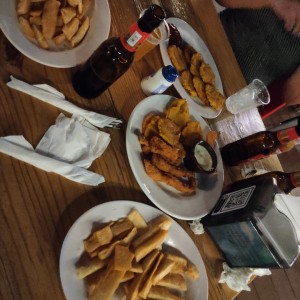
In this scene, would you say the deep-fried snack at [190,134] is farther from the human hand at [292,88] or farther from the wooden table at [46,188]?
the human hand at [292,88]

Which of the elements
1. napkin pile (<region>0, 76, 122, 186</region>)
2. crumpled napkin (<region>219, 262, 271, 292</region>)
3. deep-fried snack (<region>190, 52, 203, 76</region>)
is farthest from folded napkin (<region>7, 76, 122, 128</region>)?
crumpled napkin (<region>219, 262, 271, 292</region>)

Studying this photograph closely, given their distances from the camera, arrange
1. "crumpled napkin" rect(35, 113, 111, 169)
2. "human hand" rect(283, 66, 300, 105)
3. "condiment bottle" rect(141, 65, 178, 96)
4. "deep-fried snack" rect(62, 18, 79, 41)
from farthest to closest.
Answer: "human hand" rect(283, 66, 300, 105) < "condiment bottle" rect(141, 65, 178, 96) < "deep-fried snack" rect(62, 18, 79, 41) < "crumpled napkin" rect(35, 113, 111, 169)

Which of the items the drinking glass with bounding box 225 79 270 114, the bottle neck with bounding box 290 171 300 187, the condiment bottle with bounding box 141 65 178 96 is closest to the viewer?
the condiment bottle with bounding box 141 65 178 96

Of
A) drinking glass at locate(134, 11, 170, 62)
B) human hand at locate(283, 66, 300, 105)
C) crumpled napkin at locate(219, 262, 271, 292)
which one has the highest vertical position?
drinking glass at locate(134, 11, 170, 62)

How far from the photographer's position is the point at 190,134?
1.17 metres

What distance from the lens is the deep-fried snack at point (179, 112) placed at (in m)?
1.15

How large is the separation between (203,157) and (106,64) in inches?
17.6

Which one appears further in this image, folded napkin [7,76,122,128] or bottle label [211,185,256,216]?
bottle label [211,185,256,216]

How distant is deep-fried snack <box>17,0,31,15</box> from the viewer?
36.4 inches

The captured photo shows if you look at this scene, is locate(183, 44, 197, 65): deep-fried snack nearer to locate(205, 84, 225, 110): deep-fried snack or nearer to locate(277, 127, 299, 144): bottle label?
locate(205, 84, 225, 110): deep-fried snack

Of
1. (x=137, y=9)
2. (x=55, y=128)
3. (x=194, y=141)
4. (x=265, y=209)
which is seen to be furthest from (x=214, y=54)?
(x=55, y=128)

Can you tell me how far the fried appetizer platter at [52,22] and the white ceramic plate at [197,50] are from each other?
0.34 metres

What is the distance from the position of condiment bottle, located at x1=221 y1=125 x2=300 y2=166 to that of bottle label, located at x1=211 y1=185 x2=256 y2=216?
0.21 meters

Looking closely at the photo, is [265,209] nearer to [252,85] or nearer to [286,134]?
[286,134]
